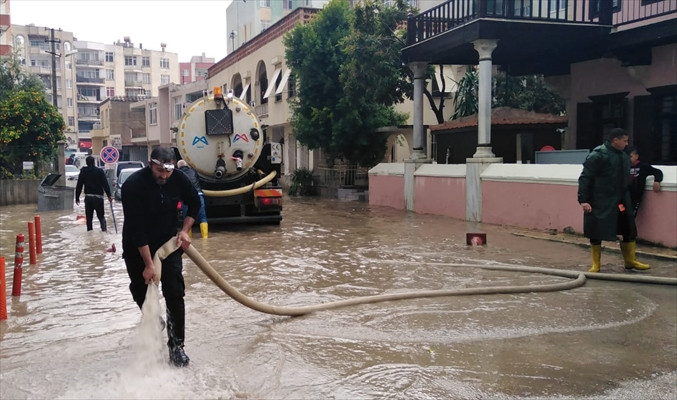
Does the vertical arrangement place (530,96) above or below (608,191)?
above

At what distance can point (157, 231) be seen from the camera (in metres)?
5.06

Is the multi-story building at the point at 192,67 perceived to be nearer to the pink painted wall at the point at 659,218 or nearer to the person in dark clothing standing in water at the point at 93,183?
the person in dark clothing standing in water at the point at 93,183

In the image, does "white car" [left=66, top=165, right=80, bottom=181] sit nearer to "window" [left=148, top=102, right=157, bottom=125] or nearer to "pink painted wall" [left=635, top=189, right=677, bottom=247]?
"window" [left=148, top=102, right=157, bottom=125]

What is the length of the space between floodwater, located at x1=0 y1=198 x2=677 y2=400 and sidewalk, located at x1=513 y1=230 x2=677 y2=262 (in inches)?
14.7

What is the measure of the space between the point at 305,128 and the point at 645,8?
1313 centimetres

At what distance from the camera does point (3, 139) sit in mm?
24375

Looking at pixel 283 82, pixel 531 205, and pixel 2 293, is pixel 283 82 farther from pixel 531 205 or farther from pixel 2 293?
pixel 2 293

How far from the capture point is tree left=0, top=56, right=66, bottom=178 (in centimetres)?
2452

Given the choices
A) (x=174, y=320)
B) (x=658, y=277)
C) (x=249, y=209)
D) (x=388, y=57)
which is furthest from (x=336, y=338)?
(x=388, y=57)

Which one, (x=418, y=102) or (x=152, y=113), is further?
(x=152, y=113)

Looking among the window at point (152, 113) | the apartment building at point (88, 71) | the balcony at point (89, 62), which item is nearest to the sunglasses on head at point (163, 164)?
the window at point (152, 113)

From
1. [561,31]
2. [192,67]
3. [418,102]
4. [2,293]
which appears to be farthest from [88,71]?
[2,293]

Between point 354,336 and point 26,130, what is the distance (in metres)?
22.9

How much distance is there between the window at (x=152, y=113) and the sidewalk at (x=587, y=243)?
4674cm
